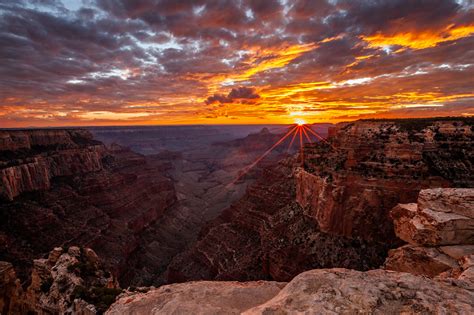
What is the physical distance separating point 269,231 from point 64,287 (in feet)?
96.0

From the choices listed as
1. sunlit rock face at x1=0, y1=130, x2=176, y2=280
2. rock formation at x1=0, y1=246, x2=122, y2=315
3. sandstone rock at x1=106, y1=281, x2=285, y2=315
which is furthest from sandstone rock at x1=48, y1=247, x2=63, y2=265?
sunlit rock face at x1=0, y1=130, x2=176, y2=280

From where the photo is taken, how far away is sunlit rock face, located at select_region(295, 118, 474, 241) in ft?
84.3

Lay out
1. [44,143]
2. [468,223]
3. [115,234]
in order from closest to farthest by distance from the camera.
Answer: [468,223] → [115,234] → [44,143]

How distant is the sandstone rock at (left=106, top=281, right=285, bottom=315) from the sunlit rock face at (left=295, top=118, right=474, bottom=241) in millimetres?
20457

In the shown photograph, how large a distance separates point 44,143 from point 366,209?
73.6 meters

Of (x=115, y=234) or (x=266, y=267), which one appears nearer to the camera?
(x=266, y=267)

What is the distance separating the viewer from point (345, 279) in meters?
8.16

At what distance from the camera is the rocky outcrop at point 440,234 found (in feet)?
40.9

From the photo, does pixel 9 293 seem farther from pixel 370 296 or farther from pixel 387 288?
pixel 387 288

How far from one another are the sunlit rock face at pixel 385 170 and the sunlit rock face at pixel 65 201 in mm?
37784

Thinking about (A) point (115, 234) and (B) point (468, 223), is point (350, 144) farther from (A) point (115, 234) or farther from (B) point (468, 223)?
(A) point (115, 234)

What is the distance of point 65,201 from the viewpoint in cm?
5459

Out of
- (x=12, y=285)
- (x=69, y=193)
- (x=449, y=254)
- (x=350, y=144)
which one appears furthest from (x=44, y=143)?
(x=449, y=254)

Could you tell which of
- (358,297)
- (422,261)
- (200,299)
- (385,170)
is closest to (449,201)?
(422,261)
